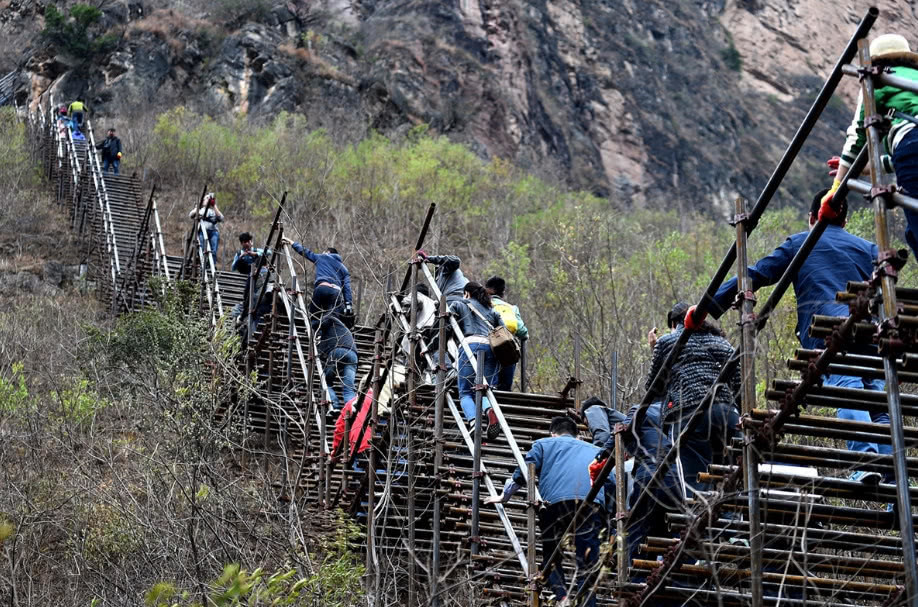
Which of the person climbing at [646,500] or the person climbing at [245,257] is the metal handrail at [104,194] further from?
the person climbing at [646,500]

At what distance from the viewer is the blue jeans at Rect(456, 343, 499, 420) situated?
37.7 ft

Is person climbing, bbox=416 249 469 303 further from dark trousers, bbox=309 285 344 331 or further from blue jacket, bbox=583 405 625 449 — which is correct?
blue jacket, bbox=583 405 625 449

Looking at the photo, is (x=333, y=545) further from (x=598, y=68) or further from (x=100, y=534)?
(x=598, y=68)

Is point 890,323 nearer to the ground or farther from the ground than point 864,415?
farther from the ground

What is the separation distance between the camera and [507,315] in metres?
13.0

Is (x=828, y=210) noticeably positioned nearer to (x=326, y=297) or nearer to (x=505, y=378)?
(x=505, y=378)

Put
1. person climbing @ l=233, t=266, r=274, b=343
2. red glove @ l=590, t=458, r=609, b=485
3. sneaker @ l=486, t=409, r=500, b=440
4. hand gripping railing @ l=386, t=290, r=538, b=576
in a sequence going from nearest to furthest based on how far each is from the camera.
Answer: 1. red glove @ l=590, t=458, r=609, b=485
2. hand gripping railing @ l=386, t=290, r=538, b=576
3. sneaker @ l=486, t=409, r=500, b=440
4. person climbing @ l=233, t=266, r=274, b=343

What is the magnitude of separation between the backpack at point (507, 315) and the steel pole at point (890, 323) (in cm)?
701

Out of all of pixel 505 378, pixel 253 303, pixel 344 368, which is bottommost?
pixel 253 303

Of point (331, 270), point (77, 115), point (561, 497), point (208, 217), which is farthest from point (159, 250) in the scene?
point (561, 497)

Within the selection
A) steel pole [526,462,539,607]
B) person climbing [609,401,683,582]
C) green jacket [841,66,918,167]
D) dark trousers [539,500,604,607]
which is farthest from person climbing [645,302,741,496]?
green jacket [841,66,918,167]

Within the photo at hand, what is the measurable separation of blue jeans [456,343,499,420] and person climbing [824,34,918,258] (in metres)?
5.34

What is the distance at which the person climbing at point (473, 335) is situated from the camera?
11602 millimetres

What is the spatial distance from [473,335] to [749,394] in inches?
239
